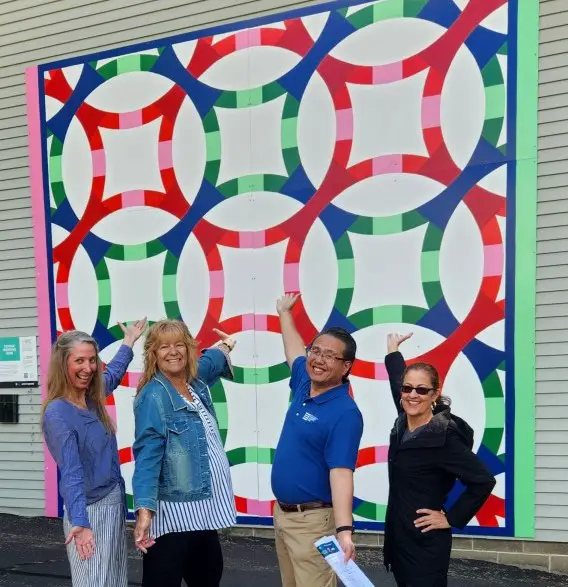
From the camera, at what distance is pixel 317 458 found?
8.95 ft

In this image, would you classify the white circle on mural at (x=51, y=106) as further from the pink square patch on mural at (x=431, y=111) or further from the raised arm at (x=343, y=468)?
the raised arm at (x=343, y=468)

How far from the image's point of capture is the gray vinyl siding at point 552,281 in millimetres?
4691

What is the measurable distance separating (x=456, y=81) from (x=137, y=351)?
3336mm

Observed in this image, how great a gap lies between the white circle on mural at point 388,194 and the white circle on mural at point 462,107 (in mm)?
289

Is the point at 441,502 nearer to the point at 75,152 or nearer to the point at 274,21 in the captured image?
the point at 274,21

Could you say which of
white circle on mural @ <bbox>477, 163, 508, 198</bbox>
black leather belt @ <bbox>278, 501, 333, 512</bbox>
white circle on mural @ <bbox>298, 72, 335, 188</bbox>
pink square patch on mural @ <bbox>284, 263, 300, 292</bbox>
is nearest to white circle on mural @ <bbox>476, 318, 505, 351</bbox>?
white circle on mural @ <bbox>477, 163, 508, 198</bbox>

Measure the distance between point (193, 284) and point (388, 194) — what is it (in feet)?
5.79

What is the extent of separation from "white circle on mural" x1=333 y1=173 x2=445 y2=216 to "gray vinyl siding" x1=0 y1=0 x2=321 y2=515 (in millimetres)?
2822

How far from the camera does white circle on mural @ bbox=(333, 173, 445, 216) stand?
504cm

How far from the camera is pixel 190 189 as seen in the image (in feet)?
19.0

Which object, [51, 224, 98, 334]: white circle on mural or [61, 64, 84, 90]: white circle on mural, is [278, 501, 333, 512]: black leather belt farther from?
[61, 64, 84, 90]: white circle on mural

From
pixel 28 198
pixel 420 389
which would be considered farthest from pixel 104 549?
pixel 28 198

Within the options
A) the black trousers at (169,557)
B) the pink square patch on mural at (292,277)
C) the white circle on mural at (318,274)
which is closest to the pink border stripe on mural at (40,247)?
the pink square patch on mural at (292,277)

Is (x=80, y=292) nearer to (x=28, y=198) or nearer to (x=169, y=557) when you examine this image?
(x=28, y=198)
